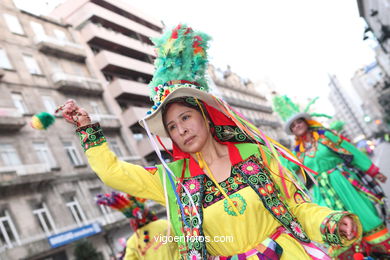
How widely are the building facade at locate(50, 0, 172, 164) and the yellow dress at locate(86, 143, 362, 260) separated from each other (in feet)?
68.1

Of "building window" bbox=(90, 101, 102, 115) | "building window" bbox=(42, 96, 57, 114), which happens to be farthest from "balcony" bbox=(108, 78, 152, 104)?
"building window" bbox=(42, 96, 57, 114)

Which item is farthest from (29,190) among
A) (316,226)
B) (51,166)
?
(316,226)

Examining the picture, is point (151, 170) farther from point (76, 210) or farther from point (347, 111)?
point (347, 111)

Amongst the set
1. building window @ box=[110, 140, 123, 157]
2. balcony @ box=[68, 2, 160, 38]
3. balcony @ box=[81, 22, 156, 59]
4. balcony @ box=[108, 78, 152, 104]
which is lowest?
building window @ box=[110, 140, 123, 157]

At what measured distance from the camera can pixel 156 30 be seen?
113 feet

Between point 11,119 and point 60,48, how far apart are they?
6986 mm

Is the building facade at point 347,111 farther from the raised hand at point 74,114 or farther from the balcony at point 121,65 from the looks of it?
the raised hand at point 74,114

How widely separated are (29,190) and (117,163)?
14.8 meters

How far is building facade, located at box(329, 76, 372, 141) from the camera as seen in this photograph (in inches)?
5453

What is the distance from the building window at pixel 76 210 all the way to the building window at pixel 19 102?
502cm

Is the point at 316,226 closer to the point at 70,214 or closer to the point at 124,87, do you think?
the point at 70,214

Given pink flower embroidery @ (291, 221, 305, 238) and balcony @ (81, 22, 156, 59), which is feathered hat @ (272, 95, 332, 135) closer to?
pink flower embroidery @ (291, 221, 305, 238)

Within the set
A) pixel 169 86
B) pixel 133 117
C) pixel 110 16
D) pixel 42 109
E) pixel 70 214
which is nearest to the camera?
pixel 169 86

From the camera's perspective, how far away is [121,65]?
82.9 feet
